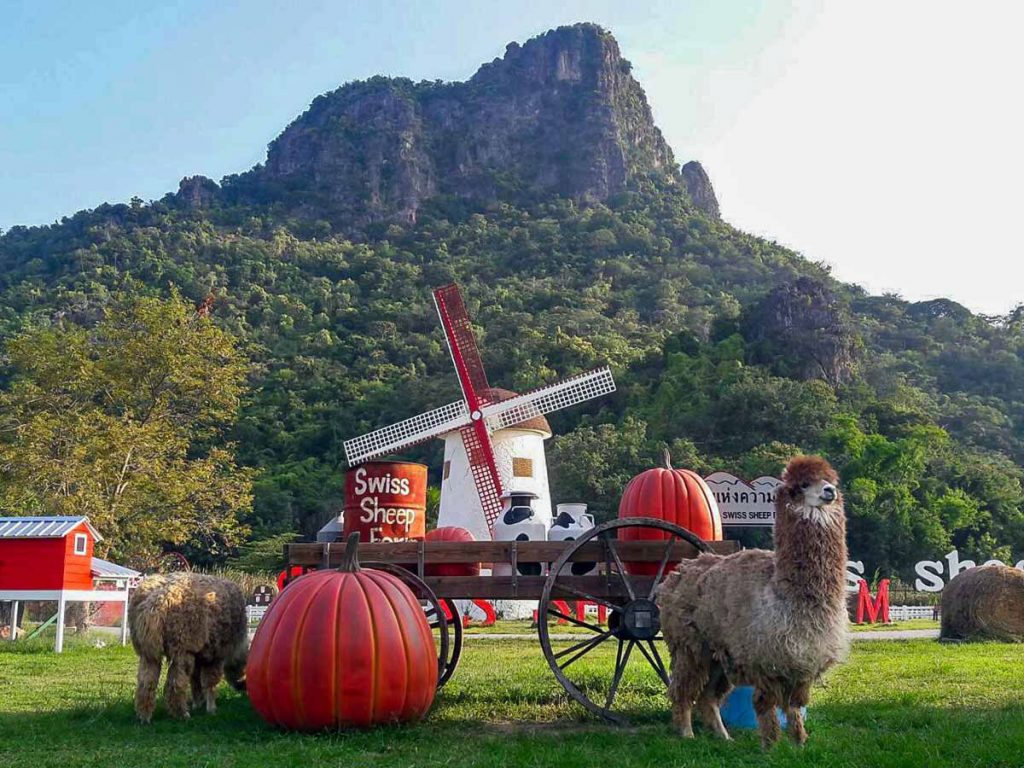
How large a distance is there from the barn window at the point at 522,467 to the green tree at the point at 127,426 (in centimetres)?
814

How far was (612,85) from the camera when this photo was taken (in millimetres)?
129625

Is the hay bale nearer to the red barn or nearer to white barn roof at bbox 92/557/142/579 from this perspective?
the red barn

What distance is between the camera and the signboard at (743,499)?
14938 millimetres

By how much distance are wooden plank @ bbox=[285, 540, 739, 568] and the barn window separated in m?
20.4

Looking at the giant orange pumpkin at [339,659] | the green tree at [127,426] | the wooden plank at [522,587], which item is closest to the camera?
the giant orange pumpkin at [339,659]

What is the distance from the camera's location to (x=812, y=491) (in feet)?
22.3

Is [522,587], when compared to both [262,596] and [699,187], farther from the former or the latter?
[699,187]

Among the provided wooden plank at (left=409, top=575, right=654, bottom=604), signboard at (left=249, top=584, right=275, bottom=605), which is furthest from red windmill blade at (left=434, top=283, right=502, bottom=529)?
wooden plank at (left=409, top=575, right=654, bottom=604)

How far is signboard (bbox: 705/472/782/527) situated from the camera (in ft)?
49.0

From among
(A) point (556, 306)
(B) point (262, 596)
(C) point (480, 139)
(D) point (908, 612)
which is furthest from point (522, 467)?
(C) point (480, 139)

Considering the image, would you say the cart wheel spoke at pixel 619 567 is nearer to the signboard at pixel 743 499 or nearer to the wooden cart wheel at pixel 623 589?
the wooden cart wheel at pixel 623 589

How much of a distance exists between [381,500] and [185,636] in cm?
826

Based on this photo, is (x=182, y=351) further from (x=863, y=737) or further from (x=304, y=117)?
(x=304, y=117)

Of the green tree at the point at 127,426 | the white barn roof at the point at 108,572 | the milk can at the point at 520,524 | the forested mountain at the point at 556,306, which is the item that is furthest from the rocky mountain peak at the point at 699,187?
the milk can at the point at 520,524
